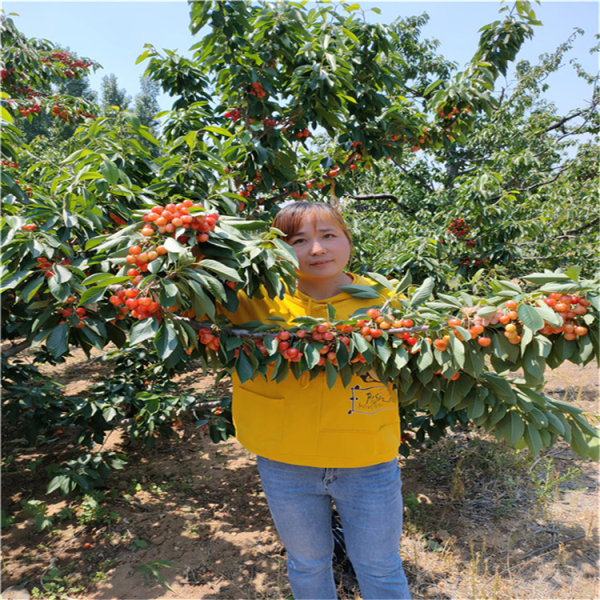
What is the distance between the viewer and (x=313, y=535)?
1402 mm

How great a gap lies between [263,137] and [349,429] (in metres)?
1.91

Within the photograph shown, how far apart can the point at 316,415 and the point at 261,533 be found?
1802 mm

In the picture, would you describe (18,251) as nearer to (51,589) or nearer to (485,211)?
(51,589)

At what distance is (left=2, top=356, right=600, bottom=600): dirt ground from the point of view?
87.7 inches

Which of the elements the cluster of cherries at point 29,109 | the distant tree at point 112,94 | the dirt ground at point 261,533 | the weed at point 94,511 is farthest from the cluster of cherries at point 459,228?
the distant tree at point 112,94

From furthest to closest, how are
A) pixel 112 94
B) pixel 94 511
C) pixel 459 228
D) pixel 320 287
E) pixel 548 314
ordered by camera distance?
pixel 112 94 → pixel 459 228 → pixel 94 511 → pixel 320 287 → pixel 548 314

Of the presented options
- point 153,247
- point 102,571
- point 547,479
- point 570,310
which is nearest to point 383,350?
point 570,310

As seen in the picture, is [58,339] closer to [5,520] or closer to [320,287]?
[320,287]

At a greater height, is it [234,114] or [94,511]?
[234,114]

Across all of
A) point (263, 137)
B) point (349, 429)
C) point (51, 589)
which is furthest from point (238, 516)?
point (263, 137)

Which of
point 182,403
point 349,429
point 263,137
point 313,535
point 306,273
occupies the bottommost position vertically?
point 313,535

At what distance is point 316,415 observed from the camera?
1.36 m

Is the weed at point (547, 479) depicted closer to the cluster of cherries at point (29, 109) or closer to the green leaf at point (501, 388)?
the green leaf at point (501, 388)

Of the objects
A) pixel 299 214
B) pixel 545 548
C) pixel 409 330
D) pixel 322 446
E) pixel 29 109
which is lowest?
pixel 545 548
